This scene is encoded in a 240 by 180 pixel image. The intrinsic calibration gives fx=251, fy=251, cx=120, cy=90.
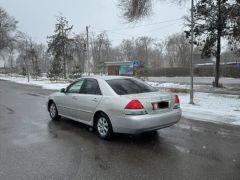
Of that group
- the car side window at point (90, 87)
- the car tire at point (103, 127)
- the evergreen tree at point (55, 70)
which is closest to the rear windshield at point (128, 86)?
the car side window at point (90, 87)

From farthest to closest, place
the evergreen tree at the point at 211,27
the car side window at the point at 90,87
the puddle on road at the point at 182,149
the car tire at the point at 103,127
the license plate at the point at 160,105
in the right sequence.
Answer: the evergreen tree at the point at 211,27
the car side window at the point at 90,87
the car tire at the point at 103,127
the license plate at the point at 160,105
the puddle on road at the point at 182,149

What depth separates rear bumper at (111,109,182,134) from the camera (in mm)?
5449

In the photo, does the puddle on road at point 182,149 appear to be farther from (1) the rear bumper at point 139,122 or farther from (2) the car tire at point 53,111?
(2) the car tire at point 53,111

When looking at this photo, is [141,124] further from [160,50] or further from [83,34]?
[160,50]

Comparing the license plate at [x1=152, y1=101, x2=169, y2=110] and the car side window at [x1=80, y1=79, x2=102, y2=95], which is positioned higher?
the car side window at [x1=80, y1=79, x2=102, y2=95]

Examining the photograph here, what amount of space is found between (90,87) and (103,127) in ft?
4.07

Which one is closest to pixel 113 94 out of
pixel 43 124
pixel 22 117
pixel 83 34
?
pixel 43 124

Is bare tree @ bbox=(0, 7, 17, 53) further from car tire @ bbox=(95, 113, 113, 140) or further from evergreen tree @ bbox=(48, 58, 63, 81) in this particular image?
car tire @ bbox=(95, 113, 113, 140)

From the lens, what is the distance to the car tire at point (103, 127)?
19.5 feet

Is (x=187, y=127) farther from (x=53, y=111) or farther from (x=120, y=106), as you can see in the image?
(x=53, y=111)

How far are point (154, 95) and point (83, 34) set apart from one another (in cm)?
5386

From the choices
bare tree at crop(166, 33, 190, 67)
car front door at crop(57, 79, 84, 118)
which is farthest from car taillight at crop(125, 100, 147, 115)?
bare tree at crop(166, 33, 190, 67)

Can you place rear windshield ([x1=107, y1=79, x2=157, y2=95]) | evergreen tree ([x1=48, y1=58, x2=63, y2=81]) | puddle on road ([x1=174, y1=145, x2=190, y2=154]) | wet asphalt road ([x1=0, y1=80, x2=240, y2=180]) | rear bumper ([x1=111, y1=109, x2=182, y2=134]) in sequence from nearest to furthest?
wet asphalt road ([x1=0, y1=80, x2=240, y2=180]), puddle on road ([x1=174, y1=145, x2=190, y2=154]), rear bumper ([x1=111, y1=109, x2=182, y2=134]), rear windshield ([x1=107, y1=79, x2=157, y2=95]), evergreen tree ([x1=48, y1=58, x2=63, y2=81])

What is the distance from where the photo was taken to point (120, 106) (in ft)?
18.4
